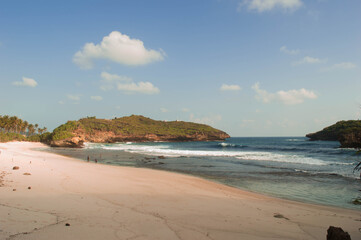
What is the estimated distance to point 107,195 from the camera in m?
10.2

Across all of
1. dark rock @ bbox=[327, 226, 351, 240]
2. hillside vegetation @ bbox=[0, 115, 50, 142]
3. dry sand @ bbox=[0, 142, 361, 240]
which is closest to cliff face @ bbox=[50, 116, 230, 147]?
hillside vegetation @ bbox=[0, 115, 50, 142]

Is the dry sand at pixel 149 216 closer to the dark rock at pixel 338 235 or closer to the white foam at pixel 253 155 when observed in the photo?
the dark rock at pixel 338 235

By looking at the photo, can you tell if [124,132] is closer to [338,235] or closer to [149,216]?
[149,216]

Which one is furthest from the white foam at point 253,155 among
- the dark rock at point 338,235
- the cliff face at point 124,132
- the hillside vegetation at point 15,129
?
the hillside vegetation at point 15,129

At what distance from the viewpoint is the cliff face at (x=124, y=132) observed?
72688 millimetres

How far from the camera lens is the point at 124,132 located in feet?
408

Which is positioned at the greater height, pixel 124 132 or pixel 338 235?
pixel 124 132

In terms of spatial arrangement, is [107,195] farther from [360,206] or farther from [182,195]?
[360,206]

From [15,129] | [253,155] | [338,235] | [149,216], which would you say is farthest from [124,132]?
[338,235]

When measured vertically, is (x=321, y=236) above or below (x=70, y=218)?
below

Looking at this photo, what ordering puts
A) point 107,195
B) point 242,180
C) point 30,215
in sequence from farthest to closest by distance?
point 242,180 < point 107,195 < point 30,215

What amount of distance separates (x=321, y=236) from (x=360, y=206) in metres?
6.35

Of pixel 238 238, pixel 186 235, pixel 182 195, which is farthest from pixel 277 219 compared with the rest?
pixel 182 195

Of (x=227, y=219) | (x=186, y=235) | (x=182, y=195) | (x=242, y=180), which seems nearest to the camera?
(x=186, y=235)
